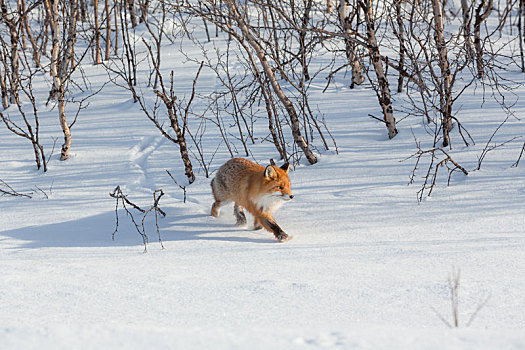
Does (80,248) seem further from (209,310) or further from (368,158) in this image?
(368,158)

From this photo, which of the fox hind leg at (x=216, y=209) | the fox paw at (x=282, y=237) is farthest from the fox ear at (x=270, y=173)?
the fox hind leg at (x=216, y=209)

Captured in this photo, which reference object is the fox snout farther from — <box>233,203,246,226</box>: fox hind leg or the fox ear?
<box>233,203,246,226</box>: fox hind leg

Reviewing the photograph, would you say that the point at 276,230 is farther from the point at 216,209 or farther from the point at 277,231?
the point at 216,209

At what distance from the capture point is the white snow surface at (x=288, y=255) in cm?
264

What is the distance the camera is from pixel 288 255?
4438 mm

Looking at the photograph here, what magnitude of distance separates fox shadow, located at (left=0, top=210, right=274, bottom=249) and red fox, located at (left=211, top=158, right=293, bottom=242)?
0.16 meters

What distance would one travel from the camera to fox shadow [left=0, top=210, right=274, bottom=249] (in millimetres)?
5137

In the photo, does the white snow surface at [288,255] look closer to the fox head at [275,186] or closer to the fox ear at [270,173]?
the fox head at [275,186]

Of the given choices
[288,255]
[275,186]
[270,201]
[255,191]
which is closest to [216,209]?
[255,191]

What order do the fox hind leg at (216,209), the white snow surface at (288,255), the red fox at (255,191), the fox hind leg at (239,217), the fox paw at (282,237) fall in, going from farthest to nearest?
the fox hind leg at (216,209) → the fox hind leg at (239,217) → the red fox at (255,191) → the fox paw at (282,237) → the white snow surface at (288,255)

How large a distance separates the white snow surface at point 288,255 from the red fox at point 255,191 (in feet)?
0.57

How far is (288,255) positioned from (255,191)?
919 mm

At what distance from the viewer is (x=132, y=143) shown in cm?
868

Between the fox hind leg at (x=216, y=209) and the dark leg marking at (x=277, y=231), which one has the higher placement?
the dark leg marking at (x=277, y=231)
